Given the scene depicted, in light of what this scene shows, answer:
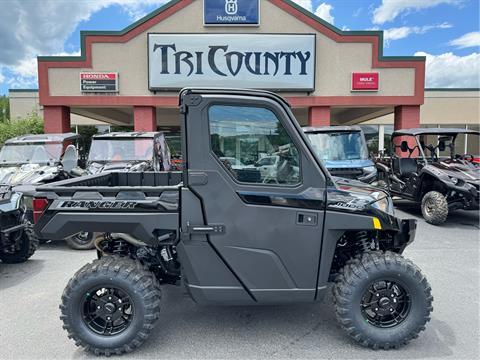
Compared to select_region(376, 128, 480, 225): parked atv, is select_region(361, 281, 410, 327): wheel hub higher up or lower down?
lower down

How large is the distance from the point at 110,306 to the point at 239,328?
1.24 m

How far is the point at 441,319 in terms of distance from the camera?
3475 millimetres

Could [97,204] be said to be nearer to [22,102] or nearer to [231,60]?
[231,60]

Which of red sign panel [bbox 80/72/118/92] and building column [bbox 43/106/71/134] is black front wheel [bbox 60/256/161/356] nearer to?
red sign panel [bbox 80/72/118/92]

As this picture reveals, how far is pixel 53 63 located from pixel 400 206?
13.5 metres

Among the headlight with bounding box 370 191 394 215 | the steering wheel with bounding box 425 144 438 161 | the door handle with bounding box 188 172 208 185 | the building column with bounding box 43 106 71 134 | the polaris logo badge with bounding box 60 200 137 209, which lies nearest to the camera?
the door handle with bounding box 188 172 208 185

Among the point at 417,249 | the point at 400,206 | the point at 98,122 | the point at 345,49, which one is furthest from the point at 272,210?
the point at 98,122

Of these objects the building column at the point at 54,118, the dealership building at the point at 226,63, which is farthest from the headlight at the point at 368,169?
the building column at the point at 54,118

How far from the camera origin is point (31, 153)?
745 cm

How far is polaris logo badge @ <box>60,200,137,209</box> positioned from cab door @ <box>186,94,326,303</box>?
23.1 inches

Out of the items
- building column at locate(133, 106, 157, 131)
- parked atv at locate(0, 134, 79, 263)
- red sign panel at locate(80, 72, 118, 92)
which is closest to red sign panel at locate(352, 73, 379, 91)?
building column at locate(133, 106, 157, 131)

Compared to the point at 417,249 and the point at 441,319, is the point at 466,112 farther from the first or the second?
the point at 441,319

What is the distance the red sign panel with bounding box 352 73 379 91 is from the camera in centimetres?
1348

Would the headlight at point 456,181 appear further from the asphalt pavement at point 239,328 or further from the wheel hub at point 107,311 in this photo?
the wheel hub at point 107,311
